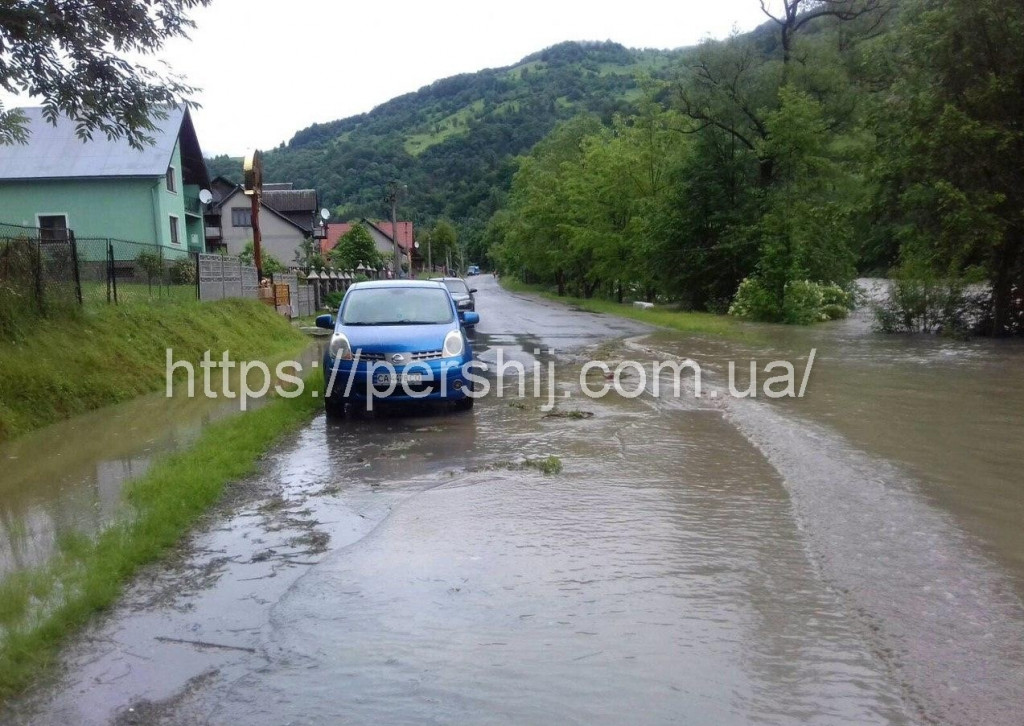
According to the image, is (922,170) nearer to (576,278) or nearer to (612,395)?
(612,395)

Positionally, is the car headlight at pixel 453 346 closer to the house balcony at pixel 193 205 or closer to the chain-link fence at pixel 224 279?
the chain-link fence at pixel 224 279

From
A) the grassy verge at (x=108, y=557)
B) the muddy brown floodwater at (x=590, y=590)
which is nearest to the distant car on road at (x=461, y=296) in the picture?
the muddy brown floodwater at (x=590, y=590)

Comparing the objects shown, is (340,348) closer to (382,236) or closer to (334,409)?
(334,409)

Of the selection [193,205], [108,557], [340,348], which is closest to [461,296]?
[340,348]

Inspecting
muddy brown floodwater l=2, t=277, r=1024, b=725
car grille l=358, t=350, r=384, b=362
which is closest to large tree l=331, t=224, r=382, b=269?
car grille l=358, t=350, r=384, b=362

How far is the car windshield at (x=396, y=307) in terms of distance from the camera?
11219mm

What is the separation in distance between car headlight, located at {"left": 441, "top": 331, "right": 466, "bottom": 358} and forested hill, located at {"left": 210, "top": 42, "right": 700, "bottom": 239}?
90.8 m

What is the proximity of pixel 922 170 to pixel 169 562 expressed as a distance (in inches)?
740

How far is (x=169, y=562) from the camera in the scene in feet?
18.1

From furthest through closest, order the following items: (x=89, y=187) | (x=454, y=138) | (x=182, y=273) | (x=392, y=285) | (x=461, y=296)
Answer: (x=454, y=138)
(x=89, y=187)
(x=461, y=296)
(x=182, y=273)
(x=392, y=285)

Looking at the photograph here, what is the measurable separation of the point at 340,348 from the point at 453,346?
1325mm

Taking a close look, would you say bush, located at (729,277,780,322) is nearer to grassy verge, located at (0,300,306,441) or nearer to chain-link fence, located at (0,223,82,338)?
grassy verge, located at (0,300,306,441)

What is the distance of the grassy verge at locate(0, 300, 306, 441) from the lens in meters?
10.5

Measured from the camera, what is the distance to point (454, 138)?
129 m
